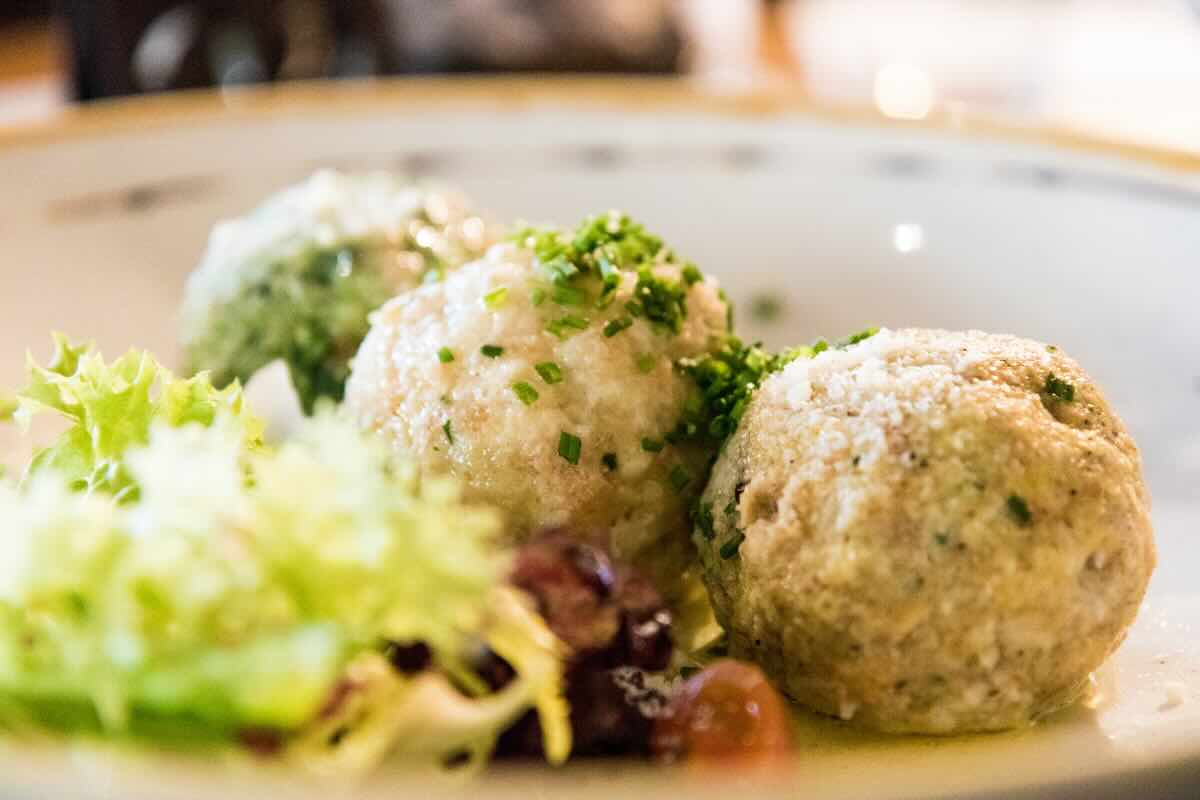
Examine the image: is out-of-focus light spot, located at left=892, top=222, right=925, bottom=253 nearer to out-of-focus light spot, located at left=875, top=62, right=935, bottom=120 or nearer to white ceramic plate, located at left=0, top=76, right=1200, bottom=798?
white ceramic plate, located at left=0, top=76, right=1200, bottom=798

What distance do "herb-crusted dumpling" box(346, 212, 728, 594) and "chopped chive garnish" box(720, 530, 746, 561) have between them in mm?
166

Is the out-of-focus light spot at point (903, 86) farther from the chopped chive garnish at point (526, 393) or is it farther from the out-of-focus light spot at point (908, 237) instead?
the chopped chive garnish at point (526, 393)

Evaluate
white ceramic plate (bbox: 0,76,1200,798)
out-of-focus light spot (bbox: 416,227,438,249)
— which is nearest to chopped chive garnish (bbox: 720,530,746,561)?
white ceramic plate (bbox: 0,76,1200,798)

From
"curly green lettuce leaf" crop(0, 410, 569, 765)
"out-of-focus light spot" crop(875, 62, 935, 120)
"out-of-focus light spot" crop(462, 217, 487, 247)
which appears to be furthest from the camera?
"out-of-focus light spot" crop(875, 62, 935, 120)

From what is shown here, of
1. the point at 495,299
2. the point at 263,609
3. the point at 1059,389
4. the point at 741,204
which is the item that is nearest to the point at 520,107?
the point at 741,204

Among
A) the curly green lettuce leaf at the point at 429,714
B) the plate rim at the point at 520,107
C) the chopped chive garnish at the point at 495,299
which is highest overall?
the plate rim at the point at 520,107

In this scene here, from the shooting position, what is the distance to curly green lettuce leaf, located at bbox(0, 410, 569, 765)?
0.99 m

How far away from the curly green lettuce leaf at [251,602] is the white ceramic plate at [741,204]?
1.30m

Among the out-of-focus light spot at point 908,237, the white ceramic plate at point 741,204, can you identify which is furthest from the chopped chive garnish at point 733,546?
the out-of-focus light spot at point 908,237

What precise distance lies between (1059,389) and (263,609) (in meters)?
1.02

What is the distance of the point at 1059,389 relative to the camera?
1521 millimetres

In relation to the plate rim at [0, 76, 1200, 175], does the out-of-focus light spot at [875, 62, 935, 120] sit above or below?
above

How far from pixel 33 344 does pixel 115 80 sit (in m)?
1.98

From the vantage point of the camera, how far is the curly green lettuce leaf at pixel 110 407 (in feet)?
5.23
